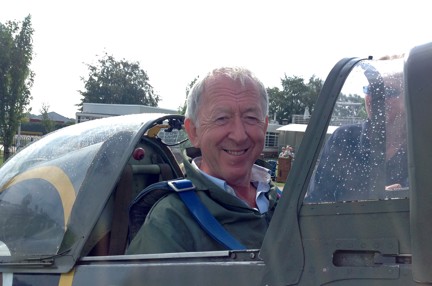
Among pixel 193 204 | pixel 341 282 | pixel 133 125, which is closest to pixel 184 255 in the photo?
pixel 193 204

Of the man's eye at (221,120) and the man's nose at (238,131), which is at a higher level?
the man's eye at (221,120)

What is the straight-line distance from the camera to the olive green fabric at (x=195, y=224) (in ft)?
6.86

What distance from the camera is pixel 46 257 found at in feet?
7.72

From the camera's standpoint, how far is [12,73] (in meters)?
27.3

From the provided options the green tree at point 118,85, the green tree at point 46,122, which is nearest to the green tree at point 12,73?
the green tree at point 46,122

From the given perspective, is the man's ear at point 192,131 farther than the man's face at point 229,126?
Yes

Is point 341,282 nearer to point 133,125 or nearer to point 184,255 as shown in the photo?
point 184,255

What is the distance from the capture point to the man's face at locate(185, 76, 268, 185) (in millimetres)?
2396

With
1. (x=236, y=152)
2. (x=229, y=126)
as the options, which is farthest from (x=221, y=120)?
(x=236, y=152)

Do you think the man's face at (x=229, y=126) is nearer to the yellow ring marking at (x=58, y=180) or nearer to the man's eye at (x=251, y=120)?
the man's eye at (x=251, y=120)

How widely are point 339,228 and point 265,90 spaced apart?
111 cm

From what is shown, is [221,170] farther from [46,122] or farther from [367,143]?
[46,122]

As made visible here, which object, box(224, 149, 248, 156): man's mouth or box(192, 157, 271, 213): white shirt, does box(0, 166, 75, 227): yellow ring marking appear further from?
box(224, 149, 248, 156): man's mouth

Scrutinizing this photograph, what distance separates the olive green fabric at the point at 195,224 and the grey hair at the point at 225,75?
0.90 ft
